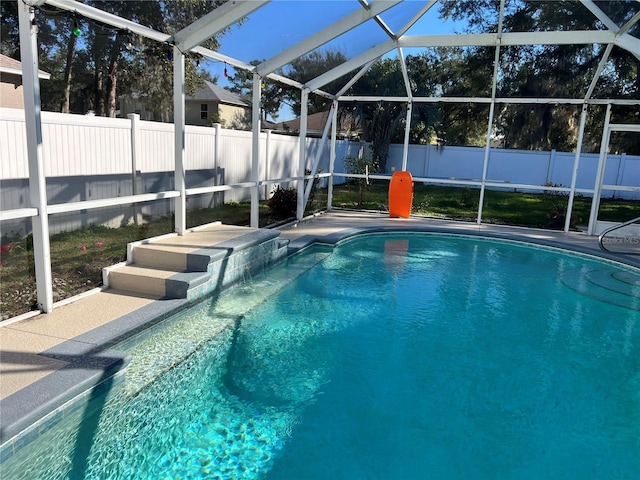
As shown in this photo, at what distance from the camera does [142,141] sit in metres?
7.50

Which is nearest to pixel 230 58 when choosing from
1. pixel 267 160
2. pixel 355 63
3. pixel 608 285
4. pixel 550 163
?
pixel 355 63

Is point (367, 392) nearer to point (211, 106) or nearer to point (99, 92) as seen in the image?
Answer: point (99, 92)

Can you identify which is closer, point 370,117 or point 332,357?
point 332,357

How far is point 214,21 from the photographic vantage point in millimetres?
5141

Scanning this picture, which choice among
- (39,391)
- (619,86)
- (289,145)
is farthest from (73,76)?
(619,86)

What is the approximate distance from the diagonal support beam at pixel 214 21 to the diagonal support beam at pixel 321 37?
1817mm

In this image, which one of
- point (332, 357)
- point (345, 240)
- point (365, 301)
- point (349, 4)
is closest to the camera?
point (332, 357)

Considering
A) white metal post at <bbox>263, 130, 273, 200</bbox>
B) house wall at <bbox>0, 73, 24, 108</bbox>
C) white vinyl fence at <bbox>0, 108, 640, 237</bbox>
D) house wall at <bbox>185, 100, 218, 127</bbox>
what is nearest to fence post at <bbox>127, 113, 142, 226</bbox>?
white vinyl fence at <bbox>0, 108, 640, 237</bbox>

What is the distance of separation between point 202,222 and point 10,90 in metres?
5.02

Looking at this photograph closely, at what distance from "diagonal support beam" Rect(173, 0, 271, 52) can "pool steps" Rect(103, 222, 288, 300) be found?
232 cm

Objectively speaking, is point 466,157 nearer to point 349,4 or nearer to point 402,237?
point 402,237

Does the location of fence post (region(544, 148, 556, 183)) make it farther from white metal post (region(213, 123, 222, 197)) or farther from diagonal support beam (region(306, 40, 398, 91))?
white metal post (region(213, 123, 222, 197))

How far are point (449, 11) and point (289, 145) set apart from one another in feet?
17.2

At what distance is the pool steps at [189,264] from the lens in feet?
15.6
